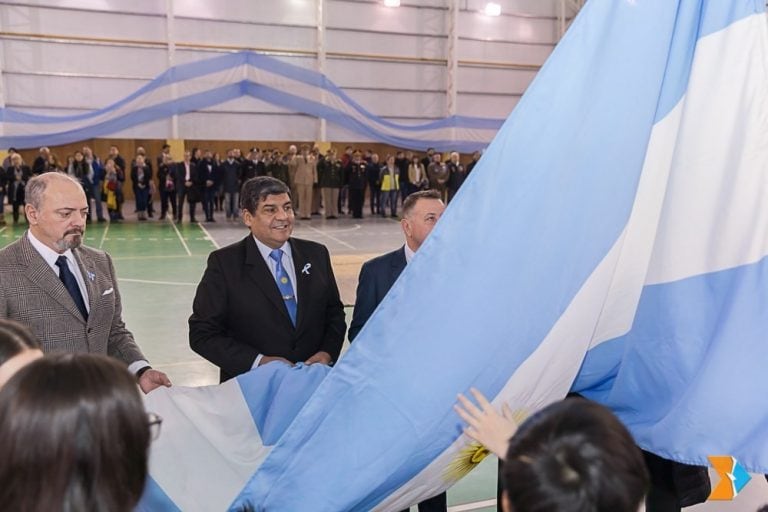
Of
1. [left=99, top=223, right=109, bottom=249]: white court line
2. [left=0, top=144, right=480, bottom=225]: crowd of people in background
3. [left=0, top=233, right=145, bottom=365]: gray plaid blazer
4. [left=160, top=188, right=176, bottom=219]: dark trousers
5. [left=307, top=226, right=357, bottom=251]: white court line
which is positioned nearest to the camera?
[left=0, top=233, right=145, bottom=365]: gray plaid blazer

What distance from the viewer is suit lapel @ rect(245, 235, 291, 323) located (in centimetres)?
329

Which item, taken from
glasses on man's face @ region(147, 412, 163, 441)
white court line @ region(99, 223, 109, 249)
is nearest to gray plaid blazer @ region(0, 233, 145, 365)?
glasses on man's face @ region(147, 412, 163, 441)

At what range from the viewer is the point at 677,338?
6.93ft

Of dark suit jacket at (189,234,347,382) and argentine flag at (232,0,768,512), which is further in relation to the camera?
dark suit jacket at (189,234,347,382)

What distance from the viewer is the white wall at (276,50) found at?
59.4 feet

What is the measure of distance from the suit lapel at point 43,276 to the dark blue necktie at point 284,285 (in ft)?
2.93

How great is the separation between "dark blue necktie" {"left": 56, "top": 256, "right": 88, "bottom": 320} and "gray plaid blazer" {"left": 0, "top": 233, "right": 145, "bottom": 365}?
0.03m

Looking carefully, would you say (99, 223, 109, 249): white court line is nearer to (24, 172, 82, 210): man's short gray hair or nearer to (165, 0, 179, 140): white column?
(165, 0, 179, 140): white column

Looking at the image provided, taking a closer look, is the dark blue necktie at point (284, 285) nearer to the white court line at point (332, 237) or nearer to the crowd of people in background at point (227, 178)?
the white court line at point (332, 237)

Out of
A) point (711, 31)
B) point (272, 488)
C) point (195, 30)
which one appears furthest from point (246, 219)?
point (195, 30)

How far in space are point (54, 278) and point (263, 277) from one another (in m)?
0.87

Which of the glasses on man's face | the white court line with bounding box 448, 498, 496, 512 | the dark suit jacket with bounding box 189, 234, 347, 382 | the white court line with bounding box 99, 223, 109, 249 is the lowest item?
Answer: the white court line with bounding box 448, 498, 496, 512

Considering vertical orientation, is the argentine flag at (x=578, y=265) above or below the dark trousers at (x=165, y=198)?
above

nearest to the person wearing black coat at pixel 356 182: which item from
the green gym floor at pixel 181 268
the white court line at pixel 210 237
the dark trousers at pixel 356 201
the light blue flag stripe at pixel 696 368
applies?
the dark trousers at pixel 356 201
